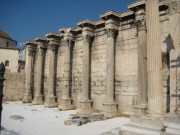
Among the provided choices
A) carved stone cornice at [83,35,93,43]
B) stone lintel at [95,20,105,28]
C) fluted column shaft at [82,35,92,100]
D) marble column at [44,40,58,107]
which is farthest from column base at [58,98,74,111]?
stone lintel at [95,20,105,28]

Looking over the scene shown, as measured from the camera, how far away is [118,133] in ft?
25.8

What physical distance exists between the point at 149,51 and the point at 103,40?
23.2 ft

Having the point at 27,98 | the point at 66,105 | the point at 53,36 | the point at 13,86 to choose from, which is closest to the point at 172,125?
the point at 66,105

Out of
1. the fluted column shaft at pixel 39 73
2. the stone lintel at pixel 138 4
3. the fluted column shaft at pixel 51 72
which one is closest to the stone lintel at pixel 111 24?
the stone lintel at pixel 138 4

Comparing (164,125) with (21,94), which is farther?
(21,94)

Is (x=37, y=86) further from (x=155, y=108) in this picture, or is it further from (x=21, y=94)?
(x=155, y=108)

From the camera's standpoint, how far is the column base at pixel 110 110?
12595 mm

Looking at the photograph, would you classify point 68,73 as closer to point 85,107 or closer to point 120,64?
point 85,107

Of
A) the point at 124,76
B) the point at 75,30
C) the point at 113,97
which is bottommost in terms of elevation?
the point at 113,97

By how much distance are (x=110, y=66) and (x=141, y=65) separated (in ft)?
7.94

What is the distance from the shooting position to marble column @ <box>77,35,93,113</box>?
14434 millimetres

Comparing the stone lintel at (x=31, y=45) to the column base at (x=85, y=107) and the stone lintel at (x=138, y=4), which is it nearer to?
the column base at (x=85, y=107)

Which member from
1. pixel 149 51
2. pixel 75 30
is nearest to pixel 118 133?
pixel 149 51

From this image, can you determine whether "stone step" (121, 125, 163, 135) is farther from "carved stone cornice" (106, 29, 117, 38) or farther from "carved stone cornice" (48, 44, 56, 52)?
"carved stone cornice" (48, 44, 56, 52)
